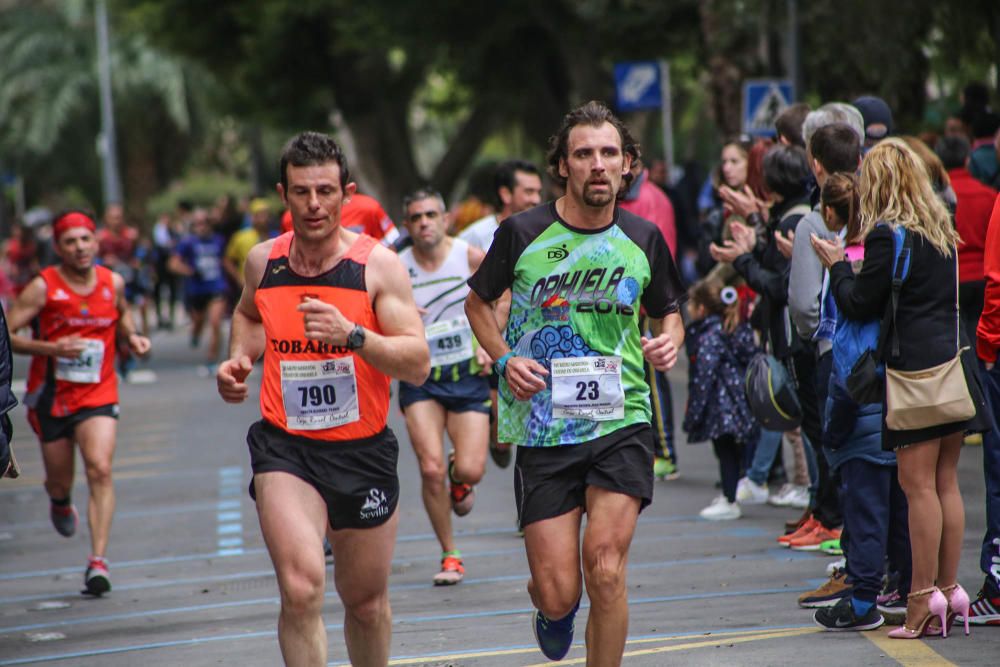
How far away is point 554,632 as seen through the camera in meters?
5.78

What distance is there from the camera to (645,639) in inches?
275

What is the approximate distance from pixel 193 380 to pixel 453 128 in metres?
41.1

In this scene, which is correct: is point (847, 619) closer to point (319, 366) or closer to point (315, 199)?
point (319, 366)

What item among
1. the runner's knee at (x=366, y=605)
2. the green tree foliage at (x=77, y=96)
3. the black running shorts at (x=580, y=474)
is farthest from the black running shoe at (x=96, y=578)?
the green tree foliage at (x=77, y=96)

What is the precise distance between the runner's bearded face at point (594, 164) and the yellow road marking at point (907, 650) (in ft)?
6.82

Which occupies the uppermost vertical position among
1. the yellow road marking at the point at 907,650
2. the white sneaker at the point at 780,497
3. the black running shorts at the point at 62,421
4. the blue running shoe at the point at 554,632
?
the black running shorts at the point at 62,421

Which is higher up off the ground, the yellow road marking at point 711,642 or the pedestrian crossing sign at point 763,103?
the pedestrian crossing sign at point 763,103

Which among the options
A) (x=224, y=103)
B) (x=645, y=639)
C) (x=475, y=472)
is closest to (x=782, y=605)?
(x=645, y=639)

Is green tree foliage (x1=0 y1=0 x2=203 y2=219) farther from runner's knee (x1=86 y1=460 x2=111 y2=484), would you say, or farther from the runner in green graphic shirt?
the runner in green graphic shirt

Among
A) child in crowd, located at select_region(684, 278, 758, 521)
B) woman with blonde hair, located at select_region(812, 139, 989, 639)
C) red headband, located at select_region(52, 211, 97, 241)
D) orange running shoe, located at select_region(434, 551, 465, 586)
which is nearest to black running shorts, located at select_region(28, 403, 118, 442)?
red headband, located at select_region(52, 211, 97, 241)

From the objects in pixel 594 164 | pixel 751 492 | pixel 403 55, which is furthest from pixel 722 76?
pixel 403 55

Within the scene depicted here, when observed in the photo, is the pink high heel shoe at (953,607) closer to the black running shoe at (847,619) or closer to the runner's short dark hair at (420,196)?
the black running shoe at (847,619)

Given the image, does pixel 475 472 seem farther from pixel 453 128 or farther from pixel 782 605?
pixel 453 128

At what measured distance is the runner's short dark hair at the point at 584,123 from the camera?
5.93 metres
